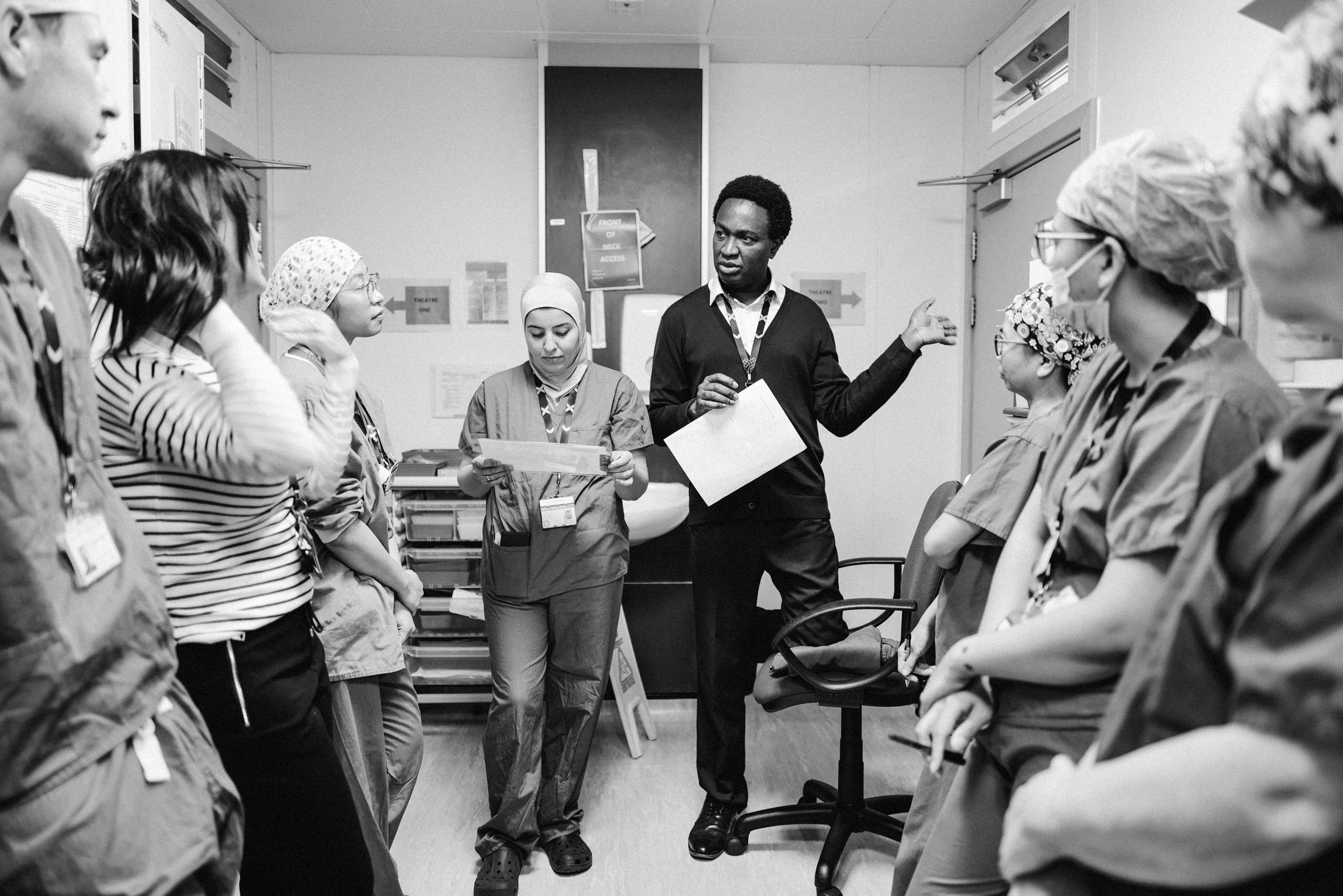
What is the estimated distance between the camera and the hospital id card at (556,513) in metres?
2.38

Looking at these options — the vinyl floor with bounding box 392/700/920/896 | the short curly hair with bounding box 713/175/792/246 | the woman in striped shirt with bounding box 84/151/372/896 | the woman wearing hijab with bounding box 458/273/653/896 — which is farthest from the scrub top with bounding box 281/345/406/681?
the short curly hair with bounding box 713/175/792/246

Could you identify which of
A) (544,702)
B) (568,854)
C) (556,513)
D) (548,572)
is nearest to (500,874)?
(568,854)

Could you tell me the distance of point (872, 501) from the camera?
390 centimetres

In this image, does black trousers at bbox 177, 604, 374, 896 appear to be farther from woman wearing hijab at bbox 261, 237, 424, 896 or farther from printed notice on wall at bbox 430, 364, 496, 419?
printed notice on wall at bbox 430, 364, 496, 419

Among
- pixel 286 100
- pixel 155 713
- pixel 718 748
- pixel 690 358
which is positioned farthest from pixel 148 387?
pixel 286 100

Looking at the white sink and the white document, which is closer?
the white document

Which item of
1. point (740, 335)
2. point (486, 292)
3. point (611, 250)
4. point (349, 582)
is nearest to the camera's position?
point (349, 582)

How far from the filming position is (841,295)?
3861 millimetres

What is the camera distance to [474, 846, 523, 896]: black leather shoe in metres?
2.21

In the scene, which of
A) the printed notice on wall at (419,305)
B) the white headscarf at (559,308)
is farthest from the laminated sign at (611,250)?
the white headscarf at (559,308)

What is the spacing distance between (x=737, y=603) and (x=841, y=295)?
175 cm

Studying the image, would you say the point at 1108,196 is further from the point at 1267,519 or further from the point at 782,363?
the point at 782,363

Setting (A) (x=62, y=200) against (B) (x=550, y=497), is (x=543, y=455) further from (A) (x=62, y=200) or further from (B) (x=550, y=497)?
(A) (x=62, y=200)

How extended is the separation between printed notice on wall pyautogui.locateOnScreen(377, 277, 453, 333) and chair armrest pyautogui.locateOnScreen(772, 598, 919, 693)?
86.0 inches
